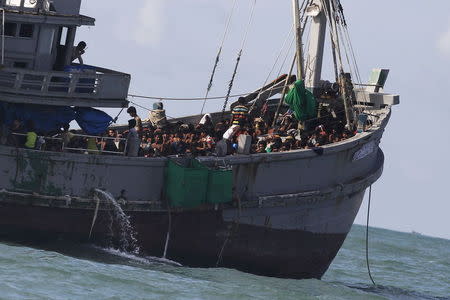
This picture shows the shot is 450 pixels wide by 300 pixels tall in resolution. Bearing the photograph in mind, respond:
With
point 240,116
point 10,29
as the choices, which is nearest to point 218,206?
point 240,116

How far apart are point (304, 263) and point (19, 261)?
9.32m

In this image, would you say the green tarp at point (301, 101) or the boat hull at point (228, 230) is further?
the green tarp at point (301, 101)

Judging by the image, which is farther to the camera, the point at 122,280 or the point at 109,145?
the point at 109,145

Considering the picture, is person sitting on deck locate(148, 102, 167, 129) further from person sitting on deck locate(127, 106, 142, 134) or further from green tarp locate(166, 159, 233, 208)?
green tarp locate(166, 159, 233, 208)

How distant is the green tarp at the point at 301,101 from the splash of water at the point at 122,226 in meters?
6.79

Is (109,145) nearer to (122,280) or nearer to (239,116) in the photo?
(239,116)

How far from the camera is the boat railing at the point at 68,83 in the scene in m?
35.7

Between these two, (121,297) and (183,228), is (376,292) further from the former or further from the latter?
(121,297)

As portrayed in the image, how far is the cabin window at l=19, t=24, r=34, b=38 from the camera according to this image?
36.7 meters

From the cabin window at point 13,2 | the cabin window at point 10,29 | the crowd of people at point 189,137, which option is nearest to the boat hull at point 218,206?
the crowd of people at point 189,137

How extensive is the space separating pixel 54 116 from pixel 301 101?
7331 mm

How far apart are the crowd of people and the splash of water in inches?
43.5

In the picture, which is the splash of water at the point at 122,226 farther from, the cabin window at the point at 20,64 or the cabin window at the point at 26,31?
the cabin window at the point at 26,31

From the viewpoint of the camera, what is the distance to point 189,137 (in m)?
38.9
